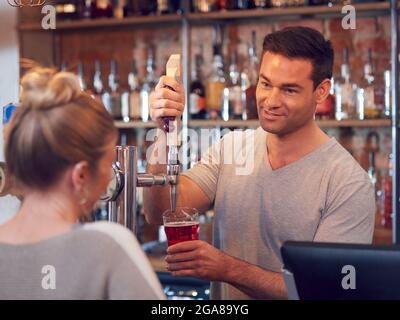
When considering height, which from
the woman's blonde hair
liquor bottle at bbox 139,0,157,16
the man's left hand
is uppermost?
liquor bottle at bbox 139,0,157,16

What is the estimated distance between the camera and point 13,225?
1.12 m

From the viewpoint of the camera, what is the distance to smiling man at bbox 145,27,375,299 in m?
1.78

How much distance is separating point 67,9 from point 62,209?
8.80ft

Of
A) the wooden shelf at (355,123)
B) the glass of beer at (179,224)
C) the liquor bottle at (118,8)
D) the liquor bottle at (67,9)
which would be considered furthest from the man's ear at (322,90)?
the liquor bottle at (67,9)

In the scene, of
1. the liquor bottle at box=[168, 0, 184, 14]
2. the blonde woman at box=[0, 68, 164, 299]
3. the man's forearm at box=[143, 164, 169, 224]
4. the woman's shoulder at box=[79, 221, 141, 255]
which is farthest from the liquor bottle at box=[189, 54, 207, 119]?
the woman's shoulder at box=[79, 221, 141, 255]

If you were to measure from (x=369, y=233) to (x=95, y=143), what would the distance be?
0.87 meters

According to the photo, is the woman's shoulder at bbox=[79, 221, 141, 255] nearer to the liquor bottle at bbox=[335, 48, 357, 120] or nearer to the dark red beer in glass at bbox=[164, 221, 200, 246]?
the dark red beer in glass at bbox=[164, 221, 200, 246]

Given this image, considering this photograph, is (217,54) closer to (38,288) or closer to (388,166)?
(388,166)

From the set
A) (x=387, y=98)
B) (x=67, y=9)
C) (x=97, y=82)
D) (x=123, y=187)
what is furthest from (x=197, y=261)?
(x=67, y=9)

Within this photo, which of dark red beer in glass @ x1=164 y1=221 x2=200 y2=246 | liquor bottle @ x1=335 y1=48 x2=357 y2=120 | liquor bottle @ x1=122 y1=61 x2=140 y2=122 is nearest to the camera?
dark red beer in glass @ x1=164 y1=221 x2=200 y2=246

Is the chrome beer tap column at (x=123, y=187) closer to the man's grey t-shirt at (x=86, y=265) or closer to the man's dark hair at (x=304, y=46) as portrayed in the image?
the man's grey t-shirt at (x=86, y=265)

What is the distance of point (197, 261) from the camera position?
5.46 feet

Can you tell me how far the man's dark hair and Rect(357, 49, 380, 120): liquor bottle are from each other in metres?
1.18
